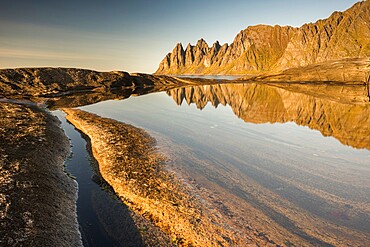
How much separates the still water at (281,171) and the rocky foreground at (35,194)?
6.85 metres

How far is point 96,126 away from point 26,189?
16656 millimetres

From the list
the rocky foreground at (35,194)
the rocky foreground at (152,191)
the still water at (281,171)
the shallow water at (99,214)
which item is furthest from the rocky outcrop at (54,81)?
the shallow water at (99,214)

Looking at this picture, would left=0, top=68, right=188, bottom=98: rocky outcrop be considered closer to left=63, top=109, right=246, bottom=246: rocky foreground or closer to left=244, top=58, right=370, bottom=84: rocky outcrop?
left=63, top=109, right=246, bottom=246: rocky foreground

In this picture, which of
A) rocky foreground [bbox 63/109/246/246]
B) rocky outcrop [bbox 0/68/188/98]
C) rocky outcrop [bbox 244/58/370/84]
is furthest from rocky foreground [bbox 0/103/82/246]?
rocky outcrop [bbox 244/58/370/84]

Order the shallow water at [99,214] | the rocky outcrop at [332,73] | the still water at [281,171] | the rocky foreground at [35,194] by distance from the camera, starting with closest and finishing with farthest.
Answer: the rocky foreground at [35,194] < the shallow water at [99,214] < the still water at [281,171] < the rocky outcrop at [332,73]

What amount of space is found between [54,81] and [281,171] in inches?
2907

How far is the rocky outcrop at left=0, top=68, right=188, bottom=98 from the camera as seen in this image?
6369 cm

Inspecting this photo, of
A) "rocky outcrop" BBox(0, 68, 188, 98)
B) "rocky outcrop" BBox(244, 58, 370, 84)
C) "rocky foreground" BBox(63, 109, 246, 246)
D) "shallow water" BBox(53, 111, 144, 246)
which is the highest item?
"rocky outcrop" BBox(244, 58, 370, 84)

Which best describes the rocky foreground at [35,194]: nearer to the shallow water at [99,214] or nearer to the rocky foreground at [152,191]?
the shallow water at [99,214]

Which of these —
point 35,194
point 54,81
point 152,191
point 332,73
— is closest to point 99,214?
point 152,191

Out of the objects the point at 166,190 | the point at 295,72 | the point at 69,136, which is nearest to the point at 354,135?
the point at 166,190

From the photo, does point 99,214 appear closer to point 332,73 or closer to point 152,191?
point 152,191

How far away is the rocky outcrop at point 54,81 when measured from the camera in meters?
63.7

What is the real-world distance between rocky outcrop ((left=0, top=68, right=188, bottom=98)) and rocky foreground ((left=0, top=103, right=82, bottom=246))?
4971cm
